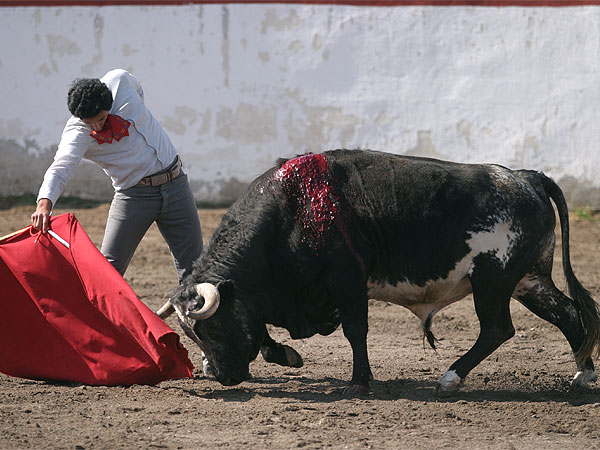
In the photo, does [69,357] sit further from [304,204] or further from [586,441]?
[586,441]

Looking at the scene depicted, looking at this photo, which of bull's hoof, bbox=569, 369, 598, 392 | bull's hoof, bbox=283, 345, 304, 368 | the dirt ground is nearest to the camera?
the dirt ground

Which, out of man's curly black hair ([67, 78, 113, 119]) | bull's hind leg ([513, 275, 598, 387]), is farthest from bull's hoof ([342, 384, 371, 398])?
man's curly black hair ([67, 78, 113, 119])

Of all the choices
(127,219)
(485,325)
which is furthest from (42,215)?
(485,325)

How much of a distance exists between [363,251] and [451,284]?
57cm

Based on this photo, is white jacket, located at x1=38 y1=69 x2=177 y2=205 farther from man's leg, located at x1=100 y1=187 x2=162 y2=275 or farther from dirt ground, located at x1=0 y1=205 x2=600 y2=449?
dirt ground, located at x1=0 y1=205 x2=600 y2=449

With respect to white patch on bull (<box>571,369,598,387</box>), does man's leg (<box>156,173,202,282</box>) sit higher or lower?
higher

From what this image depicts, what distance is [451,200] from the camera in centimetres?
534

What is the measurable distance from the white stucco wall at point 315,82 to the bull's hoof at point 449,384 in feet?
23.3

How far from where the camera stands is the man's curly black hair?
5.18m

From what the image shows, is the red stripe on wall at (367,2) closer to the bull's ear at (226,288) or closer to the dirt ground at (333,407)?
the dirt ground at (333,407)

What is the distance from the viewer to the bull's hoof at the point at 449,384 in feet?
17.2

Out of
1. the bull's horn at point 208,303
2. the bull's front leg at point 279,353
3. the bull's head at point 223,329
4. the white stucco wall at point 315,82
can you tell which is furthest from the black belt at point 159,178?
the white stucco wall at point 315,82

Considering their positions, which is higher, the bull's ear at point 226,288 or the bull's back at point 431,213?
the bull's back at point 431,213

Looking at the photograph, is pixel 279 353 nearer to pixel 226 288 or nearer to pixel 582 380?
pixel 226 288
